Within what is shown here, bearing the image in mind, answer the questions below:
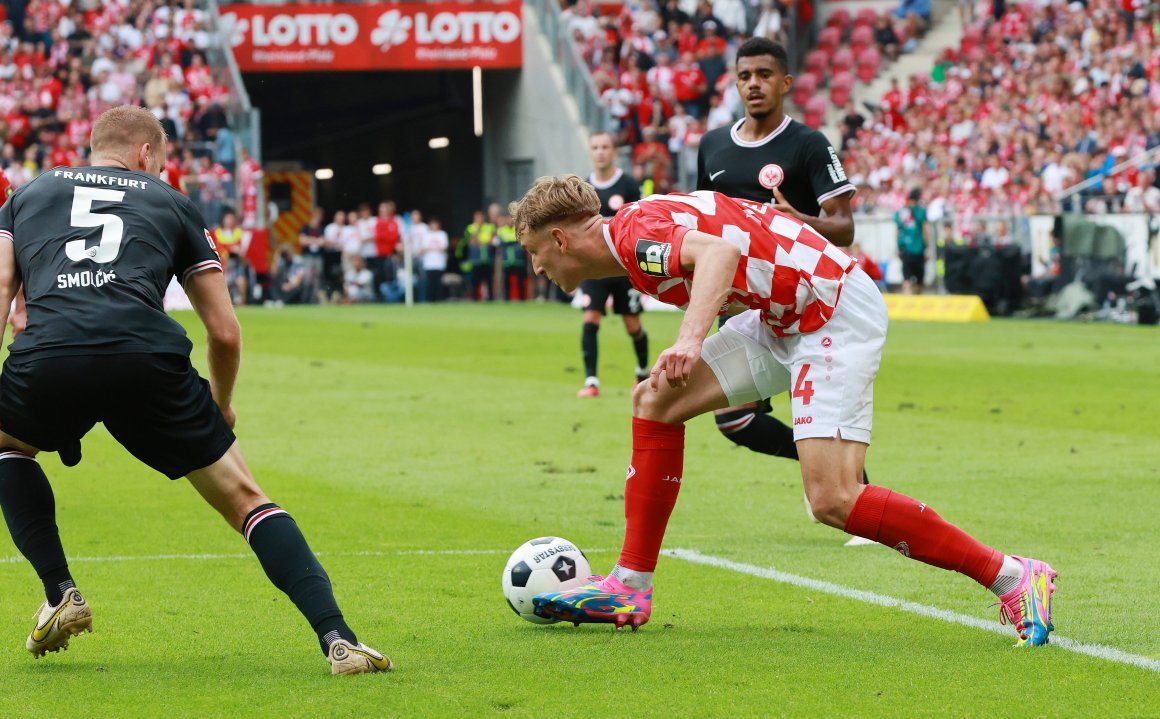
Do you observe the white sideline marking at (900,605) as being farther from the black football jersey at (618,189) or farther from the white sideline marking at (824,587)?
the black football jersey at (618,189)

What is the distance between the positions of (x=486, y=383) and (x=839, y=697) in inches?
466

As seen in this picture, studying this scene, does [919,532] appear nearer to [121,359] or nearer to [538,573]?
[538,573]

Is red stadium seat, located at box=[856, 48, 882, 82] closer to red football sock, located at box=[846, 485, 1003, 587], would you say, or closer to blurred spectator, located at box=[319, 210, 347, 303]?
blurred spectator, located at box=[319, 210, 347, 303]

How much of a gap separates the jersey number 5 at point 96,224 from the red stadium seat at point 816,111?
32.9m

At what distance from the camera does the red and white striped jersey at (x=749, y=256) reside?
18.3 feet

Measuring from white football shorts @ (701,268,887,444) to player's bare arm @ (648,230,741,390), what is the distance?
0.63m

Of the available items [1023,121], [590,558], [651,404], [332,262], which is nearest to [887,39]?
[1023,121]

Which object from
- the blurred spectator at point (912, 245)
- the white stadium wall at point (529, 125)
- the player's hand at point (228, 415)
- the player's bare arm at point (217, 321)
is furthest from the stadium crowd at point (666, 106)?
the player's bare arm at point (217, 321)

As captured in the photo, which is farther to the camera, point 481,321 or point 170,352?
point 481,321

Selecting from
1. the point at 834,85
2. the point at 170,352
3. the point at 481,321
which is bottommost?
the point at 481,321

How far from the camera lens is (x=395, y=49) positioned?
126 feet

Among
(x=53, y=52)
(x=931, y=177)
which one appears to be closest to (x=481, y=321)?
(x=931, y=177)

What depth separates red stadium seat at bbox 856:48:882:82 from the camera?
37750 mm

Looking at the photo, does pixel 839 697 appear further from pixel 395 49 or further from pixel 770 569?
pixel 395 49
